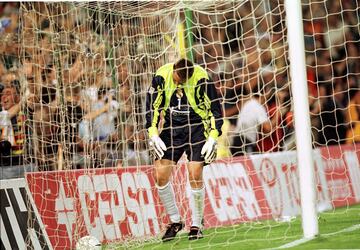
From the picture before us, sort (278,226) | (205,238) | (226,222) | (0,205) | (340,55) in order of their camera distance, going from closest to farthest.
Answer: (0,205), (205,238), (278,226), (226,222), (340,55)

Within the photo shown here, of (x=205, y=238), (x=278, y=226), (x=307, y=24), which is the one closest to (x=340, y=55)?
(x=307, y=24)

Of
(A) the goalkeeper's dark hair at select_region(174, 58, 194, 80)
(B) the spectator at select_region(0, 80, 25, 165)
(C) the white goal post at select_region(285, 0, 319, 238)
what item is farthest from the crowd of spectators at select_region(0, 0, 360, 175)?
(C) the white goal post at select_region(285, 0, 319, 238)

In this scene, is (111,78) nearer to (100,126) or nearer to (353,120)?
(100,126)

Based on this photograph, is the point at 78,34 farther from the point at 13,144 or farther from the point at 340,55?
the point at 340,55

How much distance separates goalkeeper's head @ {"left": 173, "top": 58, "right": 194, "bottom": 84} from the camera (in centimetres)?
859

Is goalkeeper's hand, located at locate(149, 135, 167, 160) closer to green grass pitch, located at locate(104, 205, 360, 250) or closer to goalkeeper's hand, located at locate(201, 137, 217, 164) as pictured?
goalkeeper's hand, located at locate(201, 137, 217, 164)

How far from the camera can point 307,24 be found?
12.0 m

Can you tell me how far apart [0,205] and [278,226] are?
3.09 m

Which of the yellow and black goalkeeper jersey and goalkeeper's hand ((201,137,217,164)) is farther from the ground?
the yellow and black goalkeeper jersey

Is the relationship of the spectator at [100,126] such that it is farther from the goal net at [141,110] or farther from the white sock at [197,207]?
the white sock at [197,207]

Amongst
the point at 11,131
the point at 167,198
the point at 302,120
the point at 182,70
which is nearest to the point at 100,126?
the point at 11,131

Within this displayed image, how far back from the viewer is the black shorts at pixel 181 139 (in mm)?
8844

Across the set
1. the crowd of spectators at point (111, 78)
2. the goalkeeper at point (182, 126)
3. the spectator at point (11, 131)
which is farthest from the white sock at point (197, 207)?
the spectator at point (11, 131)

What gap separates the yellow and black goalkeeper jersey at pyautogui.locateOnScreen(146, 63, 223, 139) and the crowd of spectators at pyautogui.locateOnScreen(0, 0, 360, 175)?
58 centimetres
